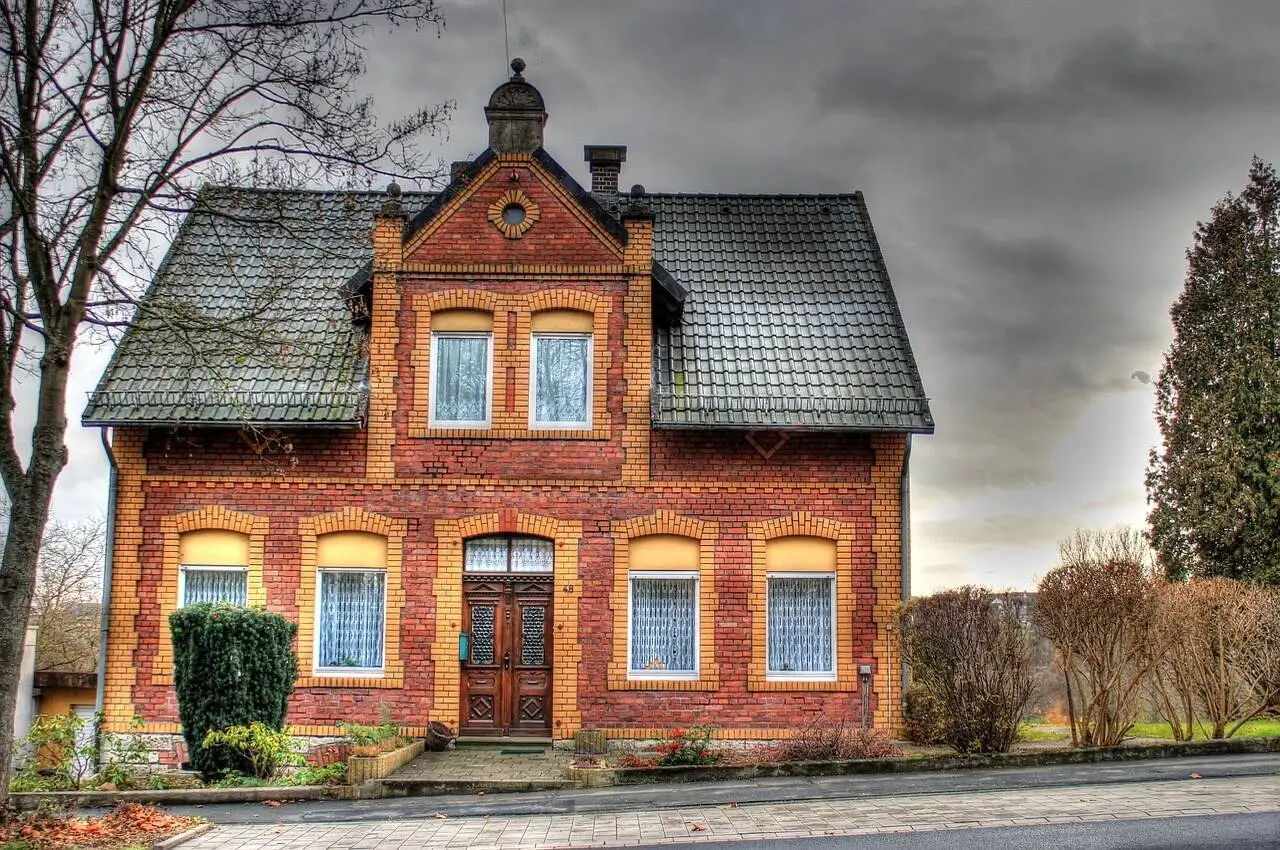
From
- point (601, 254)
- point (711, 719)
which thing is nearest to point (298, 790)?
point (711, 719)

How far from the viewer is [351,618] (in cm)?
1739

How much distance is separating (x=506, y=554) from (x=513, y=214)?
5.06 meters

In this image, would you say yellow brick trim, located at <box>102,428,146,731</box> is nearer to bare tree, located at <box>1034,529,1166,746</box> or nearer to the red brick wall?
the red brick wall

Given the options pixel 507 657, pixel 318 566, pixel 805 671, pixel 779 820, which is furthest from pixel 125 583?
pixel 779 820

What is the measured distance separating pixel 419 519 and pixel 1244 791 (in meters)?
10.9

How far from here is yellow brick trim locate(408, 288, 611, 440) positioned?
17484 millimetres

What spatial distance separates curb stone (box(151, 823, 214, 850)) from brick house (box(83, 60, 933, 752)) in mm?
5672

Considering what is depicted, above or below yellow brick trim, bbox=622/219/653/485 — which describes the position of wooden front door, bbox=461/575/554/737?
below

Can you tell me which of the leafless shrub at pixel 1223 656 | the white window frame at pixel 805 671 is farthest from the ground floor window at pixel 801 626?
the leafless shrub at pixel 1223 656

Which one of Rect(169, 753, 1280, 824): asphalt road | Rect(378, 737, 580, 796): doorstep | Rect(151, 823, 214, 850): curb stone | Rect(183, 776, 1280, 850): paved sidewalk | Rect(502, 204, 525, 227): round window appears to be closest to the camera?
Rect(151, 823, 214, 850): curb stone

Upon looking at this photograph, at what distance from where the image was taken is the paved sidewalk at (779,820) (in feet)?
33.9

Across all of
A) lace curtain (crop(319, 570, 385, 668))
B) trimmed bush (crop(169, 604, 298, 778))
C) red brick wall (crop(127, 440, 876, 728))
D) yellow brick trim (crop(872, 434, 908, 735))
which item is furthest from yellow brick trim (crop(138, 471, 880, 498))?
trimmed bush (crop(169, 604, 298, 778))

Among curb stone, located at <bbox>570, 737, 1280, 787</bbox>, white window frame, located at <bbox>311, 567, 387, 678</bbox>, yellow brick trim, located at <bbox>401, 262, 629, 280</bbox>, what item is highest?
yellow brick trim, located at <bbox>401, 262, 629, 280</bbox>

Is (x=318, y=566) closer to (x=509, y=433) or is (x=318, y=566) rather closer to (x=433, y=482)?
(x=433, y=482)
